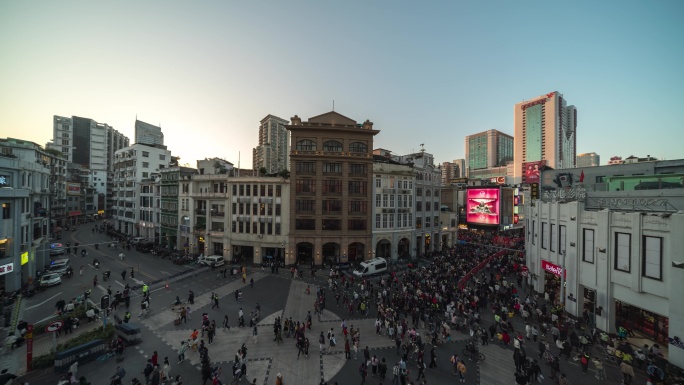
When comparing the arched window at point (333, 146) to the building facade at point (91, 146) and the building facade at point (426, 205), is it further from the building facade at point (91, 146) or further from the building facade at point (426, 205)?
the building facade at point (91, 146)

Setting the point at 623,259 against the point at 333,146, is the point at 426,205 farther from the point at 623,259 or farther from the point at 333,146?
the point at 623,259

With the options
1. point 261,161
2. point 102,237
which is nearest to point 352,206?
point 102,237

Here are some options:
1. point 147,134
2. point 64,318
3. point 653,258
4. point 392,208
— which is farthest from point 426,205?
point 147,134

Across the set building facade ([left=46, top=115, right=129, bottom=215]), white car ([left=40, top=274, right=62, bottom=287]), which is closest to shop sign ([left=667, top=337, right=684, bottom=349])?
white car ([left=40, top=274, right=62, bottom=287])

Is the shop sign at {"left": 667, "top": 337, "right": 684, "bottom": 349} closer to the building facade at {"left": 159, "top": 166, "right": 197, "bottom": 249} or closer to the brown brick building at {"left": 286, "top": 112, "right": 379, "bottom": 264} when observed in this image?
the brown brick building at {"left": 286, "top": 112, "right": 379, "bottom": 264}

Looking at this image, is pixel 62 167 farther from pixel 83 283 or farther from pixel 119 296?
pixel 119 296

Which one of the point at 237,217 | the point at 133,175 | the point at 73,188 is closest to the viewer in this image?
the point at 237,217

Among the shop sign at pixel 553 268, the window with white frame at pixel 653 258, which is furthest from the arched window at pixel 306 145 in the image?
the window with white frame at pixel 653 258
